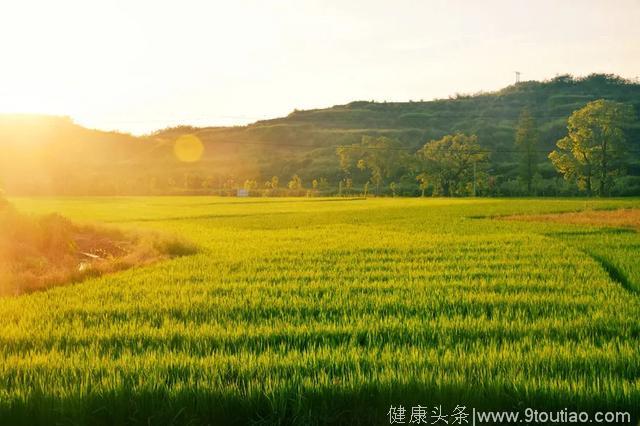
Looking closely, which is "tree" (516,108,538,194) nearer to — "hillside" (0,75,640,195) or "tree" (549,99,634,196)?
"hillside" (0,75,640,195)

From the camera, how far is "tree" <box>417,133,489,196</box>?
2756 inches

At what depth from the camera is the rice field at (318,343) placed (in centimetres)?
396

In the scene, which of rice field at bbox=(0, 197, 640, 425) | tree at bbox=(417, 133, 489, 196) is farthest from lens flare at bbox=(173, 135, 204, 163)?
rice field at bbox=(0, 197, 640, 425)

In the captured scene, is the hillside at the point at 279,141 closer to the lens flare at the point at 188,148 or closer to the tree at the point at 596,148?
the lens flare at the point at 188,148

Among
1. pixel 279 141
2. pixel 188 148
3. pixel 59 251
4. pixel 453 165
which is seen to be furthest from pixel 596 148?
pixel 188 148

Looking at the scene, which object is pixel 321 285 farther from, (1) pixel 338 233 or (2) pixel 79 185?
(2) pixel 79 185

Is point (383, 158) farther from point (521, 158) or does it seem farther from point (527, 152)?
point (527, 152)

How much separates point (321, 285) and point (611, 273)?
6.12 meters

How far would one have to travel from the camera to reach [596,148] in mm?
56906

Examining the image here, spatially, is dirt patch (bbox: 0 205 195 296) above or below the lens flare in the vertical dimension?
below

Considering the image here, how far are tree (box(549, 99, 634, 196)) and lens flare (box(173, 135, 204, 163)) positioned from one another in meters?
95.8

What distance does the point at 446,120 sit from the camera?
14512 cm

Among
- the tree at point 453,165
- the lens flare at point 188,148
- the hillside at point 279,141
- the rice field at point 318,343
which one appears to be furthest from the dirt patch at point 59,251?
the lens flare at point 188,148

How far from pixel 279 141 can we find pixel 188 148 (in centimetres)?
2640
